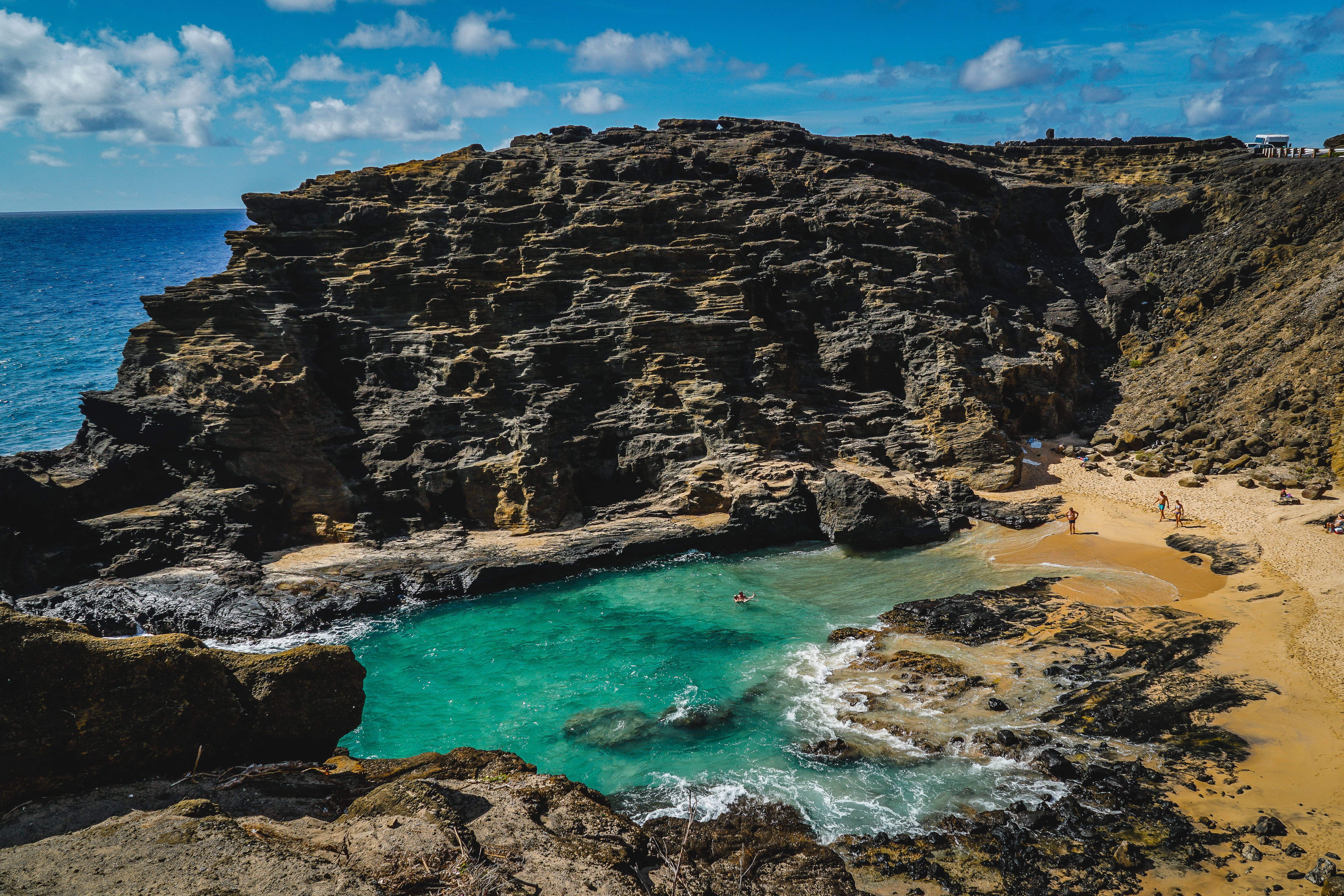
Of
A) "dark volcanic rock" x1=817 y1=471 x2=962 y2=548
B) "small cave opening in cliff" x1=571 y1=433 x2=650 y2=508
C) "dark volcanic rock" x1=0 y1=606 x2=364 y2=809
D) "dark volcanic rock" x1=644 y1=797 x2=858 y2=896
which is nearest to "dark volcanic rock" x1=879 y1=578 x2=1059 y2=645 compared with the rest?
"dark volcanic rock" x1=817 y1=471 x2=962 y2=548

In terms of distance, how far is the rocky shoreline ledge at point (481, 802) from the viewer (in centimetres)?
851

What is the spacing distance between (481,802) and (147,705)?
15.8ft

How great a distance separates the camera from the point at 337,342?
3300 cm

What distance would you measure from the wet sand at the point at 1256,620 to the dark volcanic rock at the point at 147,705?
593 inches

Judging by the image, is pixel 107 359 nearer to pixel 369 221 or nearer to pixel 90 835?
pixel 369 221

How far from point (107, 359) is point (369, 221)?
3642 cm

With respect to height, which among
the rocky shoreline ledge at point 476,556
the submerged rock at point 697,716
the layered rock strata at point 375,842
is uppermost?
the layered rock strata at point 375,842

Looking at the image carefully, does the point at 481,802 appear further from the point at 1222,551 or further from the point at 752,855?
the point at 1222,551

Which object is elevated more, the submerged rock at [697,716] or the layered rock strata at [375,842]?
the layered rock strata at [375,842]

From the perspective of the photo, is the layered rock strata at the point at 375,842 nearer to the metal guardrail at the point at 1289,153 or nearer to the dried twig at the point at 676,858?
the dried twig at the point at 676,858

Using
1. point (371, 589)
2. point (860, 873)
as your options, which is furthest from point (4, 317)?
point (860, 873)

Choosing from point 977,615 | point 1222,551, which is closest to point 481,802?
point 977,615

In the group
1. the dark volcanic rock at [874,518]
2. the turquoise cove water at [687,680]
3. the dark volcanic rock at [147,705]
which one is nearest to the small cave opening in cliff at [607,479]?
the turquoise cove water at [687,680]

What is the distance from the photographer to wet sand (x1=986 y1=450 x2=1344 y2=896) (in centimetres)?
1349
